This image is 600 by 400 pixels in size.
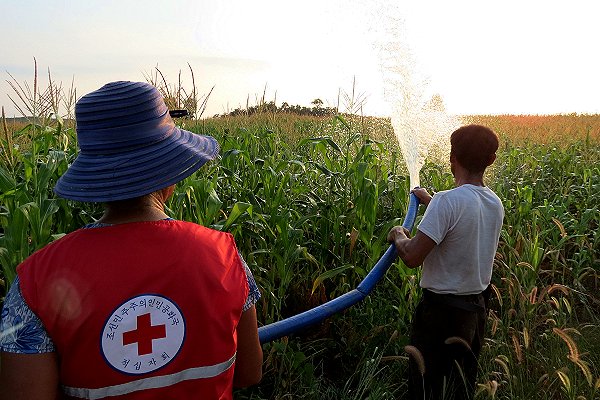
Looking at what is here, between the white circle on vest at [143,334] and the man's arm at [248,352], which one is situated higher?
the white circle on vest at [143,334]

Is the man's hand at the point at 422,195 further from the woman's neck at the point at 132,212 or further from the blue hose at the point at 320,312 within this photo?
the woman's neck at the point at 132,212

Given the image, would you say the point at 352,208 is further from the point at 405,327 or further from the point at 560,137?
the point at 560,137

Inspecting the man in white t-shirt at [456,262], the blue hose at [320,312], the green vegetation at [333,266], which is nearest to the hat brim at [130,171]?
the blue hose at [320,312]

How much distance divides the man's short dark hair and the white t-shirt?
0.10 m

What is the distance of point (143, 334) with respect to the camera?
4.09ft

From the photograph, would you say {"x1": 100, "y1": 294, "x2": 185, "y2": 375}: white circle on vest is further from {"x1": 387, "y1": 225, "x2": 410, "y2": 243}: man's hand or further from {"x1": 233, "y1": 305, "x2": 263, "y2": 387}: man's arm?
{"x1": 387, "y1": 225, "x2": 410, "y2": 243}: man's hand

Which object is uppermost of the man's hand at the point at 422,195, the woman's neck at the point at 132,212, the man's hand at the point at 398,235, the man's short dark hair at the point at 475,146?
the man's short dark hair at the point at 475,146

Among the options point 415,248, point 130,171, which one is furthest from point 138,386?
point 415,248

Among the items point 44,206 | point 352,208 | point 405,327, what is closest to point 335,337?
point 405,327

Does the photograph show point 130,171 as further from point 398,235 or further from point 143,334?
point 398,235

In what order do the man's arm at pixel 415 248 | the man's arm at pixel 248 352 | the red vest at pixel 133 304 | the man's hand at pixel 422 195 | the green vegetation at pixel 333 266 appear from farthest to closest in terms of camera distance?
the man's hand at pixel 422 195 < the green vegetation at pixel 333 266 < the man's arm at pixel 415 248 < the man's arm at pixel 248 352 < the red vest at pixel 133 304

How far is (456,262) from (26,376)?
6.32 ft

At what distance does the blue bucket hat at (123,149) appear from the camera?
4.45 feet

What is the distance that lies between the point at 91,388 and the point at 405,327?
2.62 m
